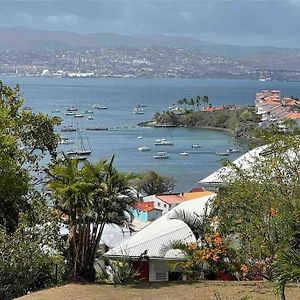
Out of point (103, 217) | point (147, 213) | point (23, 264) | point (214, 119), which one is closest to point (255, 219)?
point (103, 217)

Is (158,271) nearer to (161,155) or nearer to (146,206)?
(146,206)

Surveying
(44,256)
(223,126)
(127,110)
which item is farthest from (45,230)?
(127,110)

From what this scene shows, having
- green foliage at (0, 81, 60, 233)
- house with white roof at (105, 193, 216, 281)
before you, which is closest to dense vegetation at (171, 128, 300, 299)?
house with white roof at (105, 193, 216, 281)

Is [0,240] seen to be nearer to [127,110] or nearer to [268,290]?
[268,290]

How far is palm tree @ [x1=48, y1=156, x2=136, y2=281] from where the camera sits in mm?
13484

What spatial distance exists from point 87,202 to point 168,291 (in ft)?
8.01

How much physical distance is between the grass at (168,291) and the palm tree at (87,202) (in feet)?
3.70

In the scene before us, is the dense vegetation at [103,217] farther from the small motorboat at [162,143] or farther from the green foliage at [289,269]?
the small motorboat at [162,143]

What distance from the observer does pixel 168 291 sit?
12.2 m

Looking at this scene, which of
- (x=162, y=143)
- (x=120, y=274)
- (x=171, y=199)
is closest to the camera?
(x=120, y=274)

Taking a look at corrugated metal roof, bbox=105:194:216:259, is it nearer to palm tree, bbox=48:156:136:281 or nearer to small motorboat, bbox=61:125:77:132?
palm tree, bbox=48:156:136:281

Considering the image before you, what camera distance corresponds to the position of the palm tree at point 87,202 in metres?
13.5

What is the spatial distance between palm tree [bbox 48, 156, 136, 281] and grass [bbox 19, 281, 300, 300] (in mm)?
1129

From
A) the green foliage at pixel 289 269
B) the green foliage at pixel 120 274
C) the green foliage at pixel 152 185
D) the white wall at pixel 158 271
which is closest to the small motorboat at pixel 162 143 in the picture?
the green foliage at pixel 152 185
